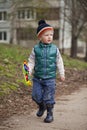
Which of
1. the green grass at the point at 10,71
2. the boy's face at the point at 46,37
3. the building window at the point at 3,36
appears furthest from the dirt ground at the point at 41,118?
the building window at the point at 3,36

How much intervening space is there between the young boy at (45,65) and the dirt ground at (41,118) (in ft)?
1.05

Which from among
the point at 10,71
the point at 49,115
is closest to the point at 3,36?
the point at 10,71

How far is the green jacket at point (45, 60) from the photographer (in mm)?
7340

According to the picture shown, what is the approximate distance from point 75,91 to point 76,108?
3.14 meters

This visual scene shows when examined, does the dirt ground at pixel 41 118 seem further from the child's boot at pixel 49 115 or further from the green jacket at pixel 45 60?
the green jacket at pixel 45 60

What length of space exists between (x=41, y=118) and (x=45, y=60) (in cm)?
109

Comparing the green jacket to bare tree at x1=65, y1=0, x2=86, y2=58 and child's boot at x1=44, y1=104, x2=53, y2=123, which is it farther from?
bare tree at x1=65, y1=0, x2=86, y2=58

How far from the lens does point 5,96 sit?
30.8ft

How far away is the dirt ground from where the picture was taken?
7109mm

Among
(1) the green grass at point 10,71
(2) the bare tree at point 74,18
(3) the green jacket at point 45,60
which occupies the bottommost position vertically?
(2) the bare tree at point 74,18

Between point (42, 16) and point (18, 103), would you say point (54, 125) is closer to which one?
point (18, 103)

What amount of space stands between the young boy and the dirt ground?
1.05 feet

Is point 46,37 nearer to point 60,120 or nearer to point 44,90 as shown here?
point 44,90

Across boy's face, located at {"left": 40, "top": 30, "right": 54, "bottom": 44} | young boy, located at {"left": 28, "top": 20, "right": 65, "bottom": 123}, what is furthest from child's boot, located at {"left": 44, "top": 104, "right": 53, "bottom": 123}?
boy's face, located at {"left": 40, "top": 30, "right": 54, "bottom": 44}
